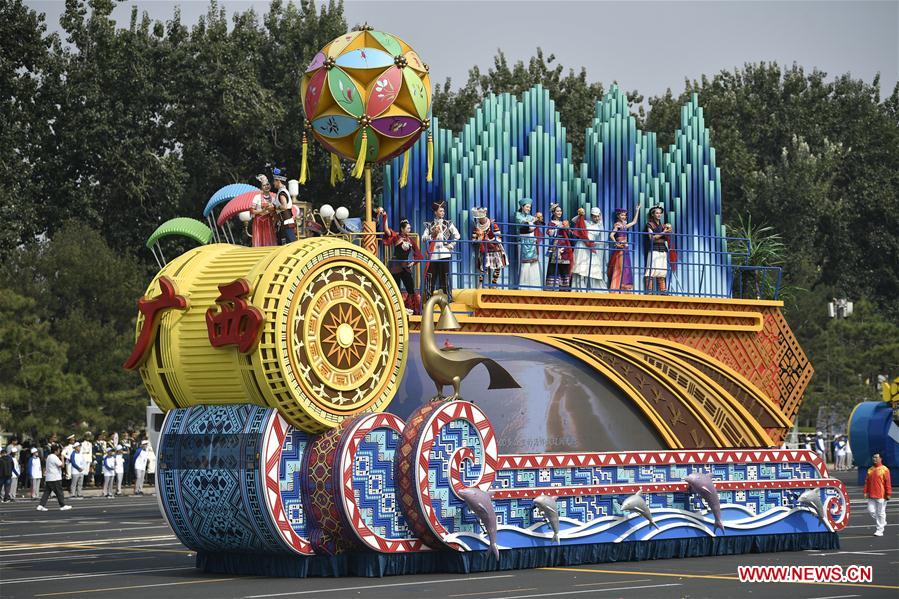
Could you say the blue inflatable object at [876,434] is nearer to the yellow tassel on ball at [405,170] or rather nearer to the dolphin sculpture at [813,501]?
the dolphin sculpture at [813,501]

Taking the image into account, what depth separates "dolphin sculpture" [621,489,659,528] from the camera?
826 inches

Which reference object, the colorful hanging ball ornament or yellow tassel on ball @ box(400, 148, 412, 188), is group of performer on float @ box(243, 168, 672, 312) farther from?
the colorful hanging ball ornament

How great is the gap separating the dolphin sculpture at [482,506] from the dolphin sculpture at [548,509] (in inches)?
35.0

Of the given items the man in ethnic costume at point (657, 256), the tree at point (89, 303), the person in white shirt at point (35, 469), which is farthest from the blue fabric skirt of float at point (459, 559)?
the tree at point (89, 303)

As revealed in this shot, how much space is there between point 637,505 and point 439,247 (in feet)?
17.4

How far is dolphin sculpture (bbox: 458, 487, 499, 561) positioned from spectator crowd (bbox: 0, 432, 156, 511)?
21631 mm

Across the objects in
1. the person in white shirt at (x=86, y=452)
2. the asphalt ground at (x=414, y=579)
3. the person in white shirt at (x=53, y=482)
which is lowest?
the asphalt ground at (x=414, y=579)

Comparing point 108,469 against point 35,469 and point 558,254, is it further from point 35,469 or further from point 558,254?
point 558,254

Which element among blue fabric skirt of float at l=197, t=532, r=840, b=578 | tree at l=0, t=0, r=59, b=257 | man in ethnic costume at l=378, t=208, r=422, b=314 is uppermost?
tree at l=0, t=0, r=59, b=257

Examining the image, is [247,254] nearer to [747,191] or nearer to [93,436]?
[93,436]

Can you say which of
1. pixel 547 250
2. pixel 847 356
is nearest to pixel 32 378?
pixel 547 250

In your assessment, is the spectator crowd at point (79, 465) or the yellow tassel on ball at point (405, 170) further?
the spectator crowd at point (79, 465)

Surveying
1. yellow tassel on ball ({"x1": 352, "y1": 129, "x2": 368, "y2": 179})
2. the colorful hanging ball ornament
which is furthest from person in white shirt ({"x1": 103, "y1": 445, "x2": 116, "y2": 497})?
yellow tassel on ball ({"x1": 352, "y1": 129, "x2": 368, "y2": 179})

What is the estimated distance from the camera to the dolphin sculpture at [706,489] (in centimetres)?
2169
